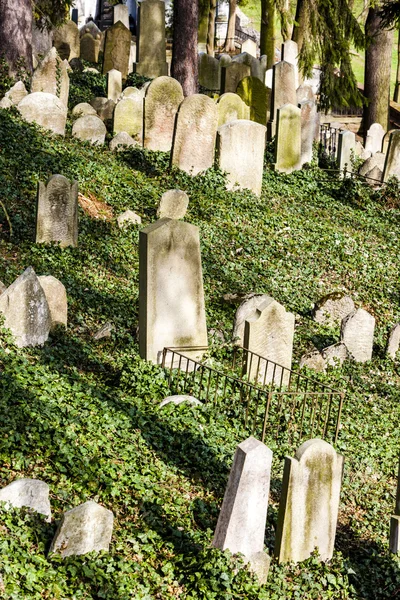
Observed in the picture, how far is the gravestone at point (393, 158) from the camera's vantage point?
1742 centimetres

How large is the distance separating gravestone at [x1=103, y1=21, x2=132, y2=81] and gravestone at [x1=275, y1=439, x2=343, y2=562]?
16014mm

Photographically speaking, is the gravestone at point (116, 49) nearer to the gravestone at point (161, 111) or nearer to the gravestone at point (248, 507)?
the gravestone at point (161, 111)

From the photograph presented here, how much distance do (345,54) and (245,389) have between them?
14.0m

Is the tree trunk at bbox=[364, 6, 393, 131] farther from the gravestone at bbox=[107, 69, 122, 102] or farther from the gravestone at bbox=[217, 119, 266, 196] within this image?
the gravestone at bbox=[217, 119, 266, 196]

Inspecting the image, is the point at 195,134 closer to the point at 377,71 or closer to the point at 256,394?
the point at 256,394

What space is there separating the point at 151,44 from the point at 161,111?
679cm

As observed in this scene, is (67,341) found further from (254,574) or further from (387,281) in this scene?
(387,281)

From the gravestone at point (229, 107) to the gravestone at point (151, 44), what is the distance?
18.2 ft

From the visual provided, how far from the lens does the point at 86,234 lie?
12602 millimetres

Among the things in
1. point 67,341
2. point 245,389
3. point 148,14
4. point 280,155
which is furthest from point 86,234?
point 148,14

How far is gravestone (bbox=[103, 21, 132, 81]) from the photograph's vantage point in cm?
2147

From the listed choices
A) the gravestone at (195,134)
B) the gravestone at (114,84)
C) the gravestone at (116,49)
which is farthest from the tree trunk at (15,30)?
the gravestone at (195,134)

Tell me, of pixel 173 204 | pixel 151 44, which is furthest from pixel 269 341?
pixel 151 44

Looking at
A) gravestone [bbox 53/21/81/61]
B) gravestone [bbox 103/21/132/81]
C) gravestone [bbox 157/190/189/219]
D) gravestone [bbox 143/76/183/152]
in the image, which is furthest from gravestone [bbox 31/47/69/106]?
gravestone [bbox 53/21/81/61]
